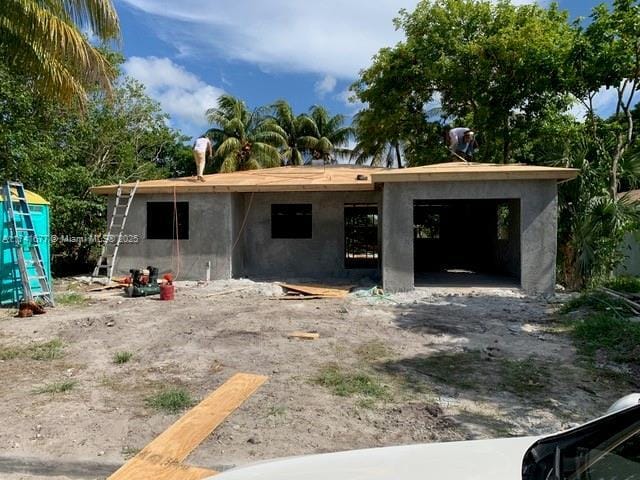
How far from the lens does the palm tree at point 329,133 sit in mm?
34969

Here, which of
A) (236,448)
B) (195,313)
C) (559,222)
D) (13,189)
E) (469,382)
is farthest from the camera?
(559,222)

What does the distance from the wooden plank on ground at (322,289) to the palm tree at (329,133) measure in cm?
2299

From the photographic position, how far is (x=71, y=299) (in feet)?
37.4

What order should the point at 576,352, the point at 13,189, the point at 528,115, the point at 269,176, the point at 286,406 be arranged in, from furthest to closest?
the point at 528,115, the point at 269,176, the point at 13,189, the point at 576,352, the point at 286,406

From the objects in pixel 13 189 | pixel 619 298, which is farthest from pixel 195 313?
pixel 619 298

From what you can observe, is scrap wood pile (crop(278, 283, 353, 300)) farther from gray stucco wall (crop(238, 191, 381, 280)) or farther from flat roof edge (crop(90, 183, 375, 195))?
flat roof edge (crop(90, 183, 375, 195))

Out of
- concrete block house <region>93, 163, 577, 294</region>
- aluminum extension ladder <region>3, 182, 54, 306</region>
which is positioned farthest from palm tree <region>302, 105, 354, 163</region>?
aluminum extension ladder <region>3, 182, 54, 306</region>

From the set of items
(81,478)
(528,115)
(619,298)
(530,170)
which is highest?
(528,115)

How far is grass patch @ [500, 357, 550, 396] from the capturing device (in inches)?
215

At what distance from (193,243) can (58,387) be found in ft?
29.4

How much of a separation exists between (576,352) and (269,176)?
36.3 ft

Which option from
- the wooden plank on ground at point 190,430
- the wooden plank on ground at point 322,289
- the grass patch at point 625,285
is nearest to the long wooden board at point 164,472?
the wooden plank on ground at point 190,430

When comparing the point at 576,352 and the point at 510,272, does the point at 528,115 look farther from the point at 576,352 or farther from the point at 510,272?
the point at 576,352

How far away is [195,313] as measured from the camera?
983 cm
